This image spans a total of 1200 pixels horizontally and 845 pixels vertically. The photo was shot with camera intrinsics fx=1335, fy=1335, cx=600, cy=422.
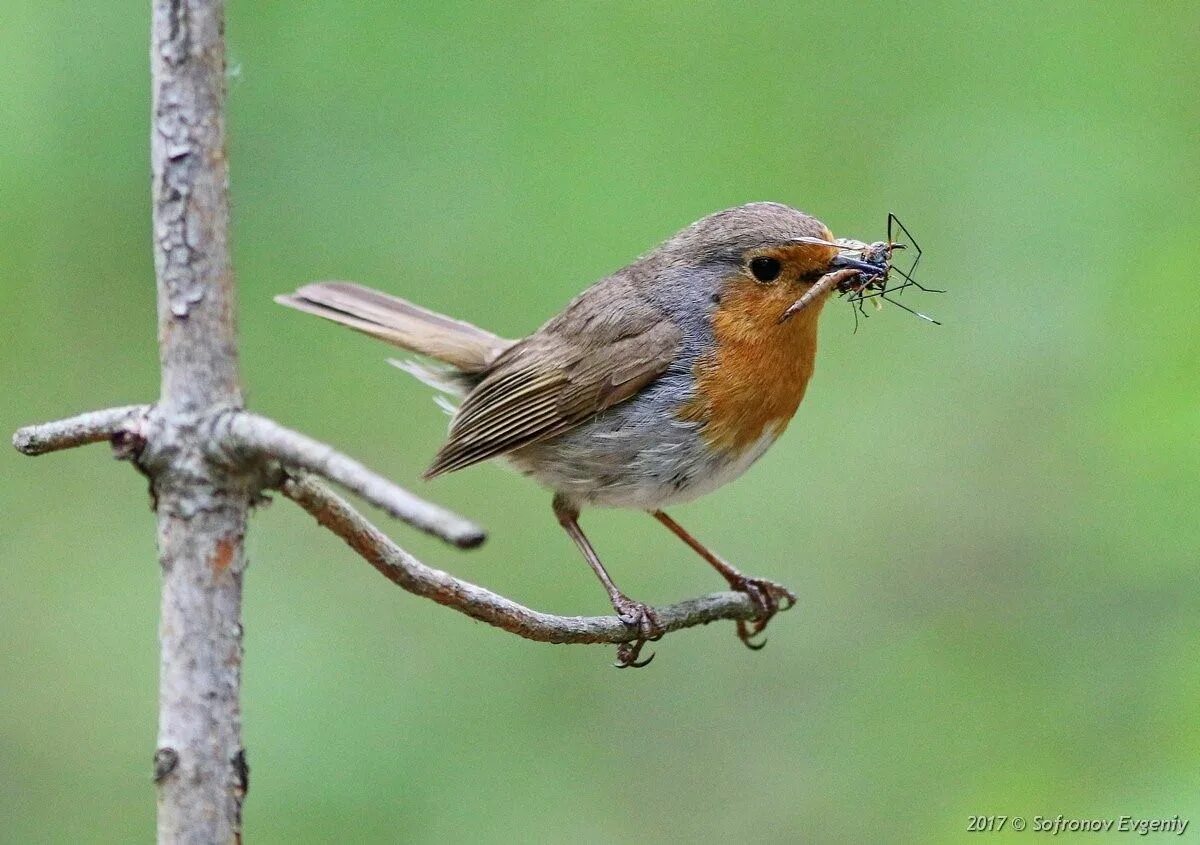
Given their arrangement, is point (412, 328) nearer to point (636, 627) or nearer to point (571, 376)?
point (571, 376)

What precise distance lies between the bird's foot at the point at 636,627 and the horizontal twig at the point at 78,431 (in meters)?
2.04

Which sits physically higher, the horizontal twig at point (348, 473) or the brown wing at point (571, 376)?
the brown wing at point (571, 376)

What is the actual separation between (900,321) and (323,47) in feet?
9.86

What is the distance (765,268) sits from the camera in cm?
436

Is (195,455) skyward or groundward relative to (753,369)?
groundward

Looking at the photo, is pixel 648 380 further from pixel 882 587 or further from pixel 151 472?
pixel 151 472

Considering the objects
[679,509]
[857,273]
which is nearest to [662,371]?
[857,273]

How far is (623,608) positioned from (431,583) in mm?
2328

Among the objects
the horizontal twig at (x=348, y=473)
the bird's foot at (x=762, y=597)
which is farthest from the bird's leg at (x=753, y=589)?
the horizontal twig at (x=348, y=473)

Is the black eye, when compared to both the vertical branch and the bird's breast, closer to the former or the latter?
the bird's breast

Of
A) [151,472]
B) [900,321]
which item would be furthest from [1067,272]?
[151,472]

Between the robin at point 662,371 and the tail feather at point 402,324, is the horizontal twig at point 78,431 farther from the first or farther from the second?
the tail feather at point 402,324

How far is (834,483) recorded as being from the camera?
6070 millimetres

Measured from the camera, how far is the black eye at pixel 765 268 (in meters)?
4.33
